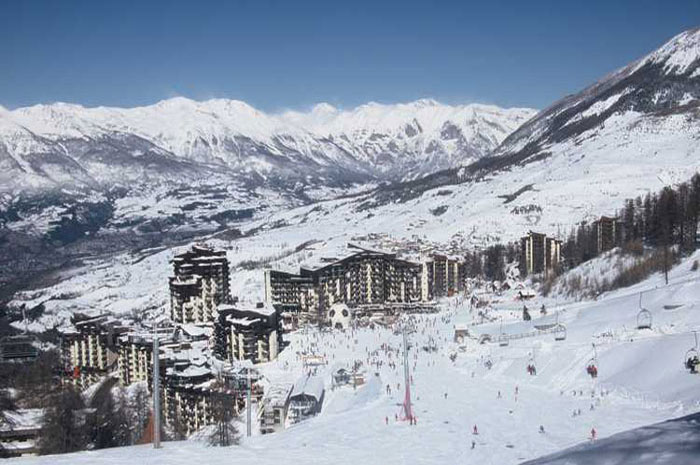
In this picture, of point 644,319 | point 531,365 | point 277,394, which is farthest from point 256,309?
point 644,319

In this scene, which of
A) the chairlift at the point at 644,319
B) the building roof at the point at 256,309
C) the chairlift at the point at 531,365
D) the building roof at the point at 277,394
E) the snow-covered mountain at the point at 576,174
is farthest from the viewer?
the snow-covered mountain at the point at 576,174

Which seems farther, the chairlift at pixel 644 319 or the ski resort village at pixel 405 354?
the chairlift at pixel 644 319

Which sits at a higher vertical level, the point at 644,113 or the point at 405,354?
the point at 644,113

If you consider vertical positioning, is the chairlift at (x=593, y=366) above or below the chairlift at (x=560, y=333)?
below

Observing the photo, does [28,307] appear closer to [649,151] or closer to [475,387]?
[475,387]

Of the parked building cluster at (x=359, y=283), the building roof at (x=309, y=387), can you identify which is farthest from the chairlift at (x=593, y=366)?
the parked building cluster at (x=359, y=283)

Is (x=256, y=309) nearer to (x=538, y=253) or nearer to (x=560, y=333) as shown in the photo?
(x=560, y=333)

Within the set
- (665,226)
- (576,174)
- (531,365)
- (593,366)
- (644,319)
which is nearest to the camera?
(593,366)

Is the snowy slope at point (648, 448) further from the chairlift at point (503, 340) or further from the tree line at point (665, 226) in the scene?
the tree line at point (665, 226)

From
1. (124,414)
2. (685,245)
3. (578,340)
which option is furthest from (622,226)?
(124,414)
